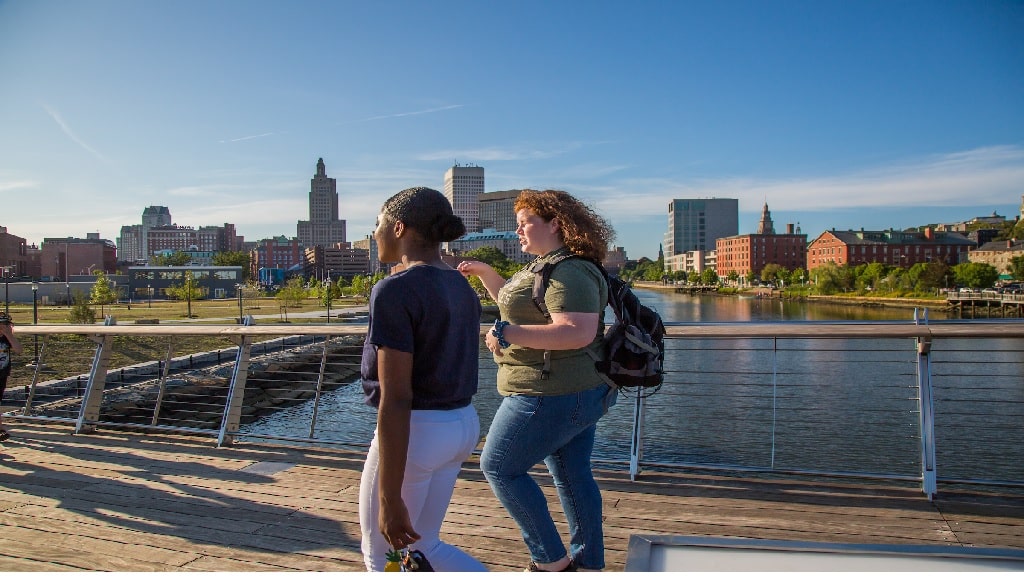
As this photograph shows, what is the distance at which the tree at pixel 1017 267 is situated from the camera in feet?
286

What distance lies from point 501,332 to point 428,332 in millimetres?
574

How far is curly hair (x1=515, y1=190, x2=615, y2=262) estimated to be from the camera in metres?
2.84

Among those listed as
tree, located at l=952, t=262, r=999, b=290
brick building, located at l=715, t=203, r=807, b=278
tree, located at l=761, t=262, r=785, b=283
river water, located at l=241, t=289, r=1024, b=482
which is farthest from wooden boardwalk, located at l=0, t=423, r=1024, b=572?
brick building, located at l=715, t=203, r=807, b=278

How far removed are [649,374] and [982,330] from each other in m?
2.87

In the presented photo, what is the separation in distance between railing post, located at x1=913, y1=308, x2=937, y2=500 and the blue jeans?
2.49 metres

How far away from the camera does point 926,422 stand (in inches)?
172

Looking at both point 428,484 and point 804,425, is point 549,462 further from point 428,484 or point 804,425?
point 804,425

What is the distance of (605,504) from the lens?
4266 millimetres

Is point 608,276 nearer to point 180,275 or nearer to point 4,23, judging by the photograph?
point 4,23

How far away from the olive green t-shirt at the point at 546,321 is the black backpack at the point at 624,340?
0.11 ft

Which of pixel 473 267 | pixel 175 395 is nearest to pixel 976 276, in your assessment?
pixel 175 395

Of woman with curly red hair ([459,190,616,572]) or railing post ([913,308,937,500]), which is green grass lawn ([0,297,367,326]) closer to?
railing post ([913,308,937,500])

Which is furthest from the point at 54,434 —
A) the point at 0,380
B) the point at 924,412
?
the point at 924,412

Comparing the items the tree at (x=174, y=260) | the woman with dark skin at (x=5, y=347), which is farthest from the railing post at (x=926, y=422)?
the tree at (x=174, y=260)
